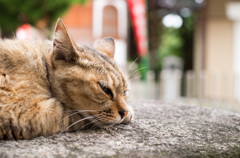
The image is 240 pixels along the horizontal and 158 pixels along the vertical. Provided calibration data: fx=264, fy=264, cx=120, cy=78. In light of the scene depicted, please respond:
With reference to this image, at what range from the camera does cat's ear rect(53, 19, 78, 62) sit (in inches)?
82.5

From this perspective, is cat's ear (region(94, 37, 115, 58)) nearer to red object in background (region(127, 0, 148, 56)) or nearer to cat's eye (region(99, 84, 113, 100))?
cat's eye (region(99, 84, 113, 100))

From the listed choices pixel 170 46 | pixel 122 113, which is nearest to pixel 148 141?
pixel 122 113

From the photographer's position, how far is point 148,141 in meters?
1.98

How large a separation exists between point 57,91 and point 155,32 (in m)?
11.0

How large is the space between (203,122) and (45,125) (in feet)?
4.73

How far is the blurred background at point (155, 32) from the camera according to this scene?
7961 millimetres

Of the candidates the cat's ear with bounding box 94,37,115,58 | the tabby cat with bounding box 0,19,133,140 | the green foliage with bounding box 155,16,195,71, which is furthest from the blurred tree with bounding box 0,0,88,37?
the green foliage with bounding box 155,16,195,71

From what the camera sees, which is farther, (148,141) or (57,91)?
(57,91)

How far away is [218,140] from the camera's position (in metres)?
2.01

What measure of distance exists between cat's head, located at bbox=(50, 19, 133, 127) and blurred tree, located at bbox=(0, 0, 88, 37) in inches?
233

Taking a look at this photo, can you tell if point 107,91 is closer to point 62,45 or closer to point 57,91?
point 57,91

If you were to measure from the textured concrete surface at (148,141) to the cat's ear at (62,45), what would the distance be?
2.07 ft

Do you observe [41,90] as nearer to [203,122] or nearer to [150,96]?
[203,122]

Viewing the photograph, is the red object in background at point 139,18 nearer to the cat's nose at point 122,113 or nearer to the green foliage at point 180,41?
the green foliage at point 180,41
